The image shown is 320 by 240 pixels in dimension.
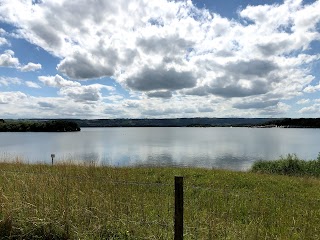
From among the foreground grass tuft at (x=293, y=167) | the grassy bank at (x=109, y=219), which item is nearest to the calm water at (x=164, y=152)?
the foreground grass tuft at (x=293, y=167)

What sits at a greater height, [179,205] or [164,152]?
[179,205]

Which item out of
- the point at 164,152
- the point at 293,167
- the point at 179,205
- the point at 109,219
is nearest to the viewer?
the point at 179,205

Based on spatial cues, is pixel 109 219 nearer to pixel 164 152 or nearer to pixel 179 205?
pixel 179 205

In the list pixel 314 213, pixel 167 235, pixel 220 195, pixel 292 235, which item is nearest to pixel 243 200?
pixel 220 195

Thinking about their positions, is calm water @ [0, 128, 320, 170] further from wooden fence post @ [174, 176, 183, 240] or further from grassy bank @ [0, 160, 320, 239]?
wooden fence post @ [174, 176, 183, 240]

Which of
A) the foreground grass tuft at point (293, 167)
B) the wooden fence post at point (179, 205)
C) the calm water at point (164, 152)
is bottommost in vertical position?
the calm water at point (164, 152)

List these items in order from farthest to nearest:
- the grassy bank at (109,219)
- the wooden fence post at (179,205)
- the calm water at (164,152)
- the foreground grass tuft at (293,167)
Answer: the calm water at (164,152), the foreground grass tuft at (293,167), the grassy bank at (109,219), the wooden fence post at (179,205)

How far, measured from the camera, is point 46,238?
701 cm

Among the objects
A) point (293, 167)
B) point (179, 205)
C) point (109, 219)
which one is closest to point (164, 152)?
point (293, 167)

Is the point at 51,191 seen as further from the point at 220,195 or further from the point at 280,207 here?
the point at 280,207

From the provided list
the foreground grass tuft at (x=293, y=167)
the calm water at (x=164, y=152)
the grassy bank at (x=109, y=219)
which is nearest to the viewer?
the grassy bank at (x=109, y=219)

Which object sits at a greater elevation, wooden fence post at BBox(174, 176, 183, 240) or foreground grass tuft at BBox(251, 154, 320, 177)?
wooden fence post at BBox(174, 176, 183, 240)

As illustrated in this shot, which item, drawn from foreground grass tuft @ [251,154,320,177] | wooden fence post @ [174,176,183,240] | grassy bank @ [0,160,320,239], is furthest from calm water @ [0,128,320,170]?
wooden fence post @ [174,176,183,240]

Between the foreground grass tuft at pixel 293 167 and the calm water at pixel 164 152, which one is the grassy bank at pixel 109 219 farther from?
the calm water at pixel 164 152
